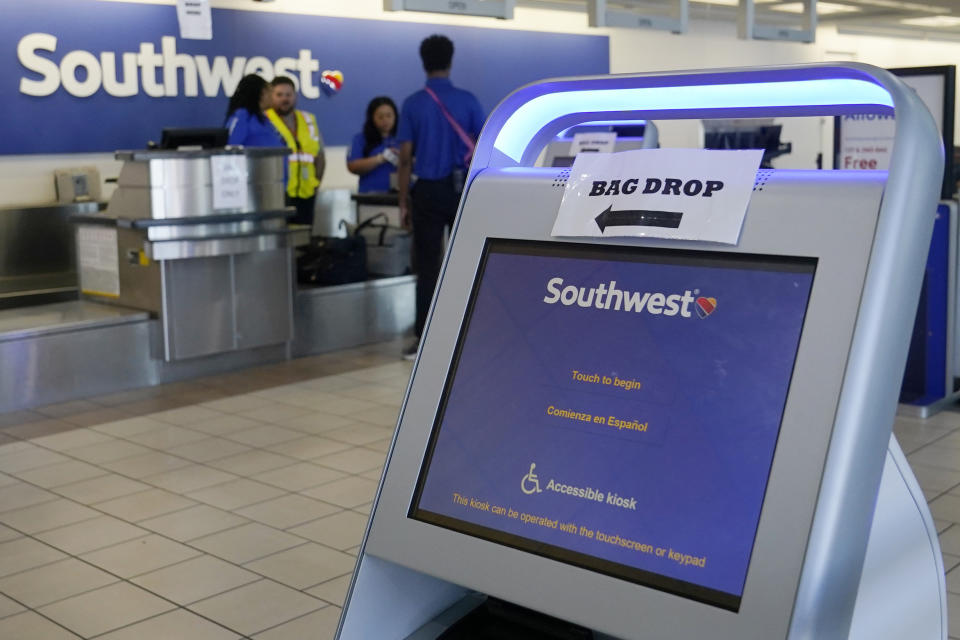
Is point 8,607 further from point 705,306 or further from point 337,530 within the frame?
point 705,306

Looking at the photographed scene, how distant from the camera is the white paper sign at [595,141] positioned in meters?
5.68

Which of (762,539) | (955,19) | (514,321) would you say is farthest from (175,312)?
(955,19)

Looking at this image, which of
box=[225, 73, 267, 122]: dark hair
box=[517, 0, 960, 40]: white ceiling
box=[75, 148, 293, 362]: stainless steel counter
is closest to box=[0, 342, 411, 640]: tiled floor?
box=[75, 148, 293, 362]: stainless steel counter

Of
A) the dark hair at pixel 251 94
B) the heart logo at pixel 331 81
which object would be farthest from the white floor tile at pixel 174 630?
the heart logo at pixel 331 81

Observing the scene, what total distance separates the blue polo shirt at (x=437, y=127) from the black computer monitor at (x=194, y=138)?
1023mm

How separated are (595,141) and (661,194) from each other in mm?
4543

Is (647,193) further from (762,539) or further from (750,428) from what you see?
(762,539)

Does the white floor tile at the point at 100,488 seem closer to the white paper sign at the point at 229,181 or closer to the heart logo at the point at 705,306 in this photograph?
the white paper sign at the point at 229,181

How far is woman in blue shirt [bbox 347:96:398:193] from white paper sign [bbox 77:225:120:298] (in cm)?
247

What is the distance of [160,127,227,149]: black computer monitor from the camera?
227 inches

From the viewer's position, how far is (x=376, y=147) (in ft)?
26.4

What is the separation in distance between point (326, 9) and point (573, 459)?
8.72 metres

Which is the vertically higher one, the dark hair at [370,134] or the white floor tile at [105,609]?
the dark hair at [370,134]

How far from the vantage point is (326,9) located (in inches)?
369
